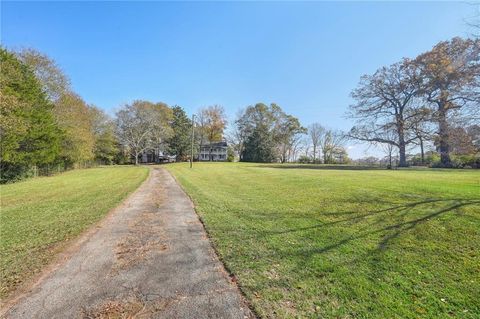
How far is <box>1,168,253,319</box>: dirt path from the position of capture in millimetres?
2861

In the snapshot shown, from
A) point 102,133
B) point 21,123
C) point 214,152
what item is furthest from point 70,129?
point 214,152

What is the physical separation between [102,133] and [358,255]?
4712 cm

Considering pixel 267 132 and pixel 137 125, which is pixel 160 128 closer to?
pixel 137 125

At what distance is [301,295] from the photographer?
316cm

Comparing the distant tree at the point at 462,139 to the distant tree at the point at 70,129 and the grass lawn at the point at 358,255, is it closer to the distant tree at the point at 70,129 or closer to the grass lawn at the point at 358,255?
the grass lawn at the point at 358,255

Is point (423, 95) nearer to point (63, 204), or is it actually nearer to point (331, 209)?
point (331, 209)

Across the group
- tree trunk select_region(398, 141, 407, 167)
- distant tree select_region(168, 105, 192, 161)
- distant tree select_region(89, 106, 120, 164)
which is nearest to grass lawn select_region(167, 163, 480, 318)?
tree trunk select_region(398, 141, 407, 167)

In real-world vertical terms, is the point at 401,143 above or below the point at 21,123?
below

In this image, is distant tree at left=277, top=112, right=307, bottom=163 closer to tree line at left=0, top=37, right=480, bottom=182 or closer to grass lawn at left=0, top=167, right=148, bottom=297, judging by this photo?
tree line at left=0, top=37, right=480, bottom=182

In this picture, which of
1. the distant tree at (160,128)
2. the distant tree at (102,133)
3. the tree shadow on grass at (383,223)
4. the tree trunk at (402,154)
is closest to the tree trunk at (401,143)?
the tree trunk at (402,154)

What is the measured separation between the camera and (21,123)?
54.9 ft

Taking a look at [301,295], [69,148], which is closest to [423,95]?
[301,295]

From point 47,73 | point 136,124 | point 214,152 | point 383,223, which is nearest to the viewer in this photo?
point 383,223

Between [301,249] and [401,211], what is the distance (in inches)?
154
